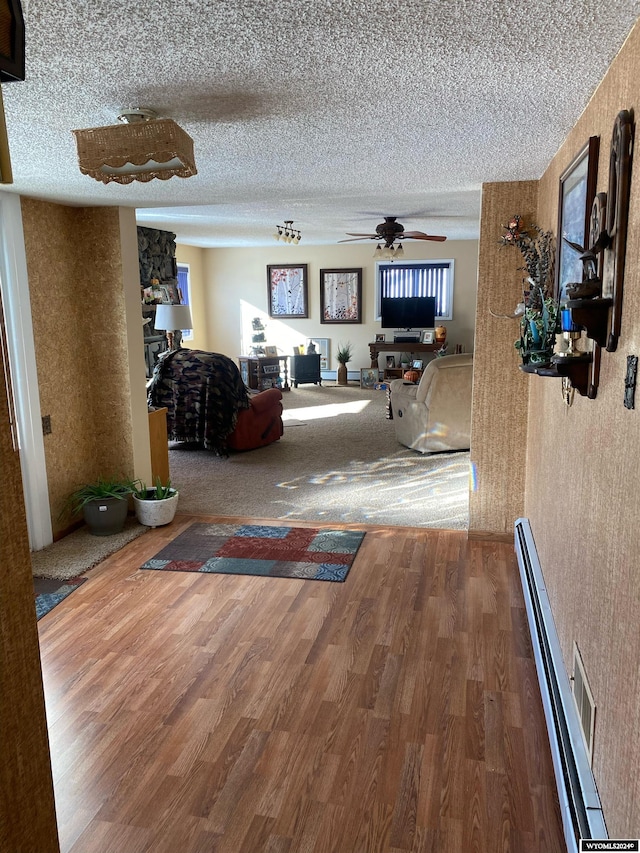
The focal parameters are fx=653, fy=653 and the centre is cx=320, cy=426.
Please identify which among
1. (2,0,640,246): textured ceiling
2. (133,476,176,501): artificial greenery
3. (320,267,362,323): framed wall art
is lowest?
(133,476,176,501): artificial greenery

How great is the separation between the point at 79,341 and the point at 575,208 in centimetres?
334

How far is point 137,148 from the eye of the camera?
7.16 ft

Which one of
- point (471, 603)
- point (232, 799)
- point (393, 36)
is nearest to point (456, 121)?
point (393, 36)

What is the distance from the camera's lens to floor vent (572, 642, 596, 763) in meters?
1.82

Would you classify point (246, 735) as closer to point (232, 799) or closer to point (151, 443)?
point (232, 799)

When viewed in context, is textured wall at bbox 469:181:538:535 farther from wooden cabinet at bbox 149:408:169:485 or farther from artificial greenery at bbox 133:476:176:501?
wooden cabinet at bbox 149:408:169:485

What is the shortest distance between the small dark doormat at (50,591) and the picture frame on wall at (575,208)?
2876mm

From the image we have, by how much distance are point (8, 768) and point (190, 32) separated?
Answer: 5.28 feet

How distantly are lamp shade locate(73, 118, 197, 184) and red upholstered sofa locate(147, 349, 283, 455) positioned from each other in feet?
13.2

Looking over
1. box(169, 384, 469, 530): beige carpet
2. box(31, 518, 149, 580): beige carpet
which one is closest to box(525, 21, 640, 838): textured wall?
box(169, 384, 469, 530): beige carpet

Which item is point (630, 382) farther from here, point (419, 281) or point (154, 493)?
point (419, 281)

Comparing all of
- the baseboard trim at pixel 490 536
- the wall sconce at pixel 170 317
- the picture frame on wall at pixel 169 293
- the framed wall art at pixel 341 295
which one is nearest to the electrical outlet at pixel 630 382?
the baseboard trim at pixel 490 536

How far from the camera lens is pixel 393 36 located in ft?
5.32

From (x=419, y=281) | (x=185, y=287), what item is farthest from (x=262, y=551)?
(x=419, y=281)
